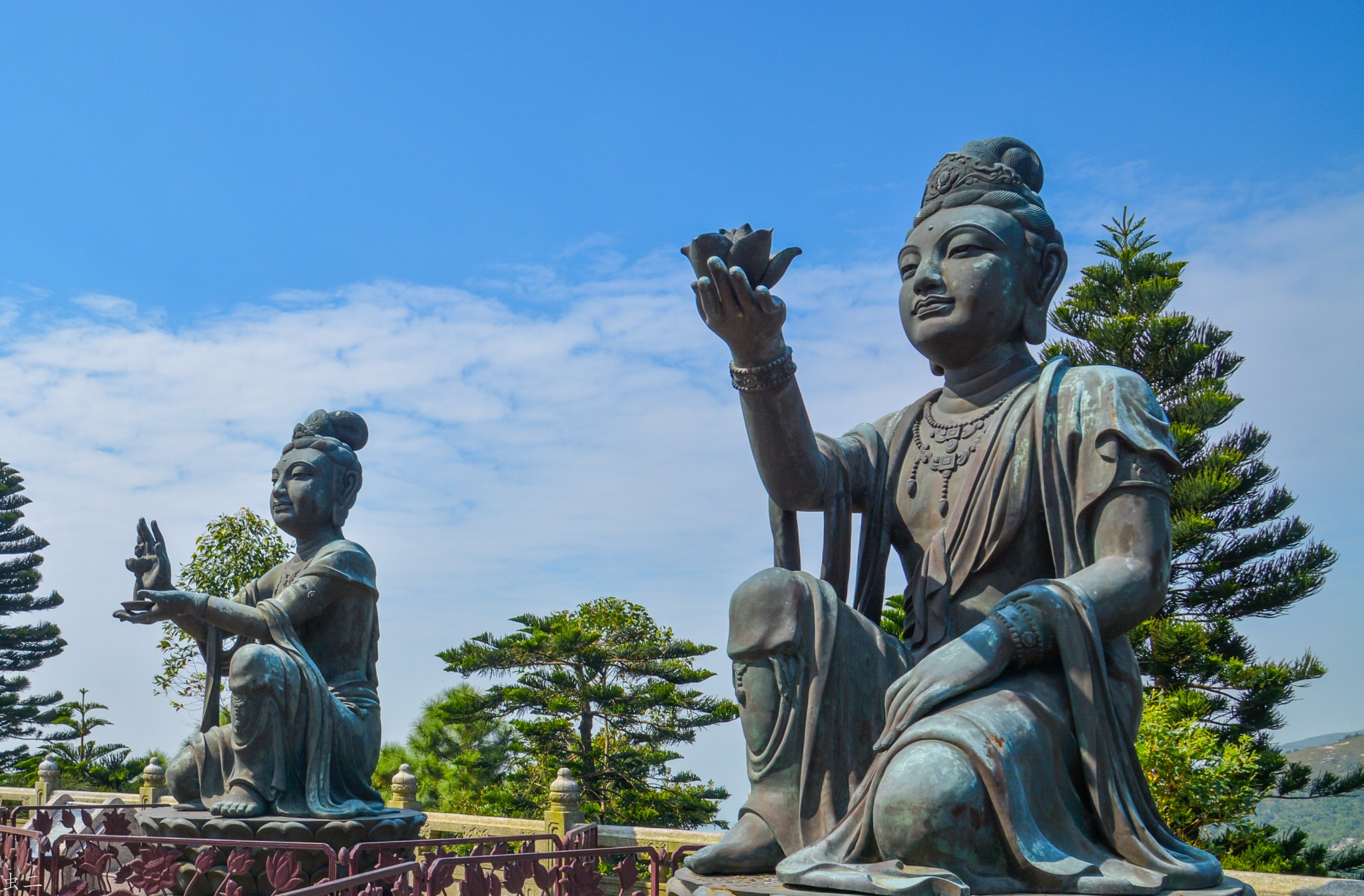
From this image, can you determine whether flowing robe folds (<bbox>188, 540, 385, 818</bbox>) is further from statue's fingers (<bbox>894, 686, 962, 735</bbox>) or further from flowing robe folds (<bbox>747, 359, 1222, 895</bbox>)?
statue's fingers (<bbox>894, 686, 962, 735</bbox>)

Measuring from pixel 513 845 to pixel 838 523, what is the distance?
514cm

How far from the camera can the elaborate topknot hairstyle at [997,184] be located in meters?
3.38

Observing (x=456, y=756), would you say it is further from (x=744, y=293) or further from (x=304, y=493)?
(x=744, y=293)

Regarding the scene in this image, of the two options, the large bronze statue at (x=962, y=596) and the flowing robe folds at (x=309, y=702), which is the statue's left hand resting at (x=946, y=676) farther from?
the flowing robe folds at (x=309, y=702)

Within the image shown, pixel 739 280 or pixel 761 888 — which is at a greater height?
pixel 739 280

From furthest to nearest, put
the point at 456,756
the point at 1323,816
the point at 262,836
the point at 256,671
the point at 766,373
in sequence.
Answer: the point at 456,756 → the point at 1323,816 → the point at 256,671 → the point at 262,836 → the point at 766,373

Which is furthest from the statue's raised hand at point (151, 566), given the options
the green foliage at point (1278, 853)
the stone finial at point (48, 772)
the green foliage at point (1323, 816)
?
the green foliage at point (1323, 816)

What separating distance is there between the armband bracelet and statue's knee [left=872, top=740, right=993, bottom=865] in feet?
1.18

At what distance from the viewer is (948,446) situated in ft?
10.9

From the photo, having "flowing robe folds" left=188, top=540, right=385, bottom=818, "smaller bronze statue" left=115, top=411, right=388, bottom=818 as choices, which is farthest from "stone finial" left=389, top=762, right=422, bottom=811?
"flowing robe folds" left=188, top=540, right=385, bottom=818

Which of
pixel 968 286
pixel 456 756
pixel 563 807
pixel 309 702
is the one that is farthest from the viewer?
pixel 456 756

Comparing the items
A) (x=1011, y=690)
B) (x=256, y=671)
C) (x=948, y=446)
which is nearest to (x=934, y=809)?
(x=1011, y=690)

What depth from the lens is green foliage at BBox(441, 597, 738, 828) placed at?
14.7 meters

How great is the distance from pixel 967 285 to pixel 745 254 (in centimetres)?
73
